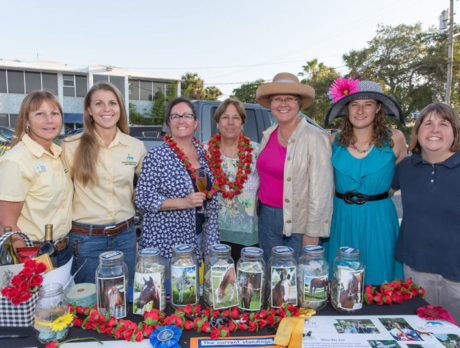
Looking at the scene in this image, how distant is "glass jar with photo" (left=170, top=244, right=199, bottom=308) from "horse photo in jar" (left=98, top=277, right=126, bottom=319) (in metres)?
0.23

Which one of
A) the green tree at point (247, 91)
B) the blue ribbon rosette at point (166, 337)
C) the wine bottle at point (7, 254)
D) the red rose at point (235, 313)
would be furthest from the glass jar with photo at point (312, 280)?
the green tree at point (247, 91)

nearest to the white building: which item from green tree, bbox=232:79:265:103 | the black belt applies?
green tree, bbox=232:79:265:103

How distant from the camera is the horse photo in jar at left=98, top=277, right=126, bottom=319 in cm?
151

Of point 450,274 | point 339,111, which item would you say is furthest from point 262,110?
point 450,274

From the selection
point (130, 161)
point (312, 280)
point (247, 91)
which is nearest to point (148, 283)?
point (312, 280)

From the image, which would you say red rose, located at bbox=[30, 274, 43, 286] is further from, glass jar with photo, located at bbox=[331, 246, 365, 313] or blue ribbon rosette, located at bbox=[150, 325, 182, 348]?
glass jar with photo, located at bbox=[331, 246, 365, 313]

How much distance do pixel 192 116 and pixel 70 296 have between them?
1557 millimetres

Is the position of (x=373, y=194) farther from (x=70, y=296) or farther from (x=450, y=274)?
(x=70, y=296)

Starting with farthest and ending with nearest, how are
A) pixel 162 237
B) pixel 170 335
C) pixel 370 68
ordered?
1. pixel 370 68
2. pixel 162 237
3. pixel 170 335

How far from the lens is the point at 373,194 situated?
2496 mm

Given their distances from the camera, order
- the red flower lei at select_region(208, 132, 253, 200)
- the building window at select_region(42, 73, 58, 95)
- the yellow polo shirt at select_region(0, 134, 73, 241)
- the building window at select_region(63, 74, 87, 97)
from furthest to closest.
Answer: the building window at select_region(63, 74, 87, 97) < the building window at select_region(42, 73, 58, 95) < the red flower lei at select_region(208, 132, 253, 200) < the yellow polo shirt at select_region(0, 134, 73, 241)

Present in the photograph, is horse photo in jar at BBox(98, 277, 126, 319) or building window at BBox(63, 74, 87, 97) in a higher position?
building window at BBox(63, 74, 87, 97)

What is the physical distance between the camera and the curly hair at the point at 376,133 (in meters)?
2.55

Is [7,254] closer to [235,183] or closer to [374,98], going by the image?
[235,183]
